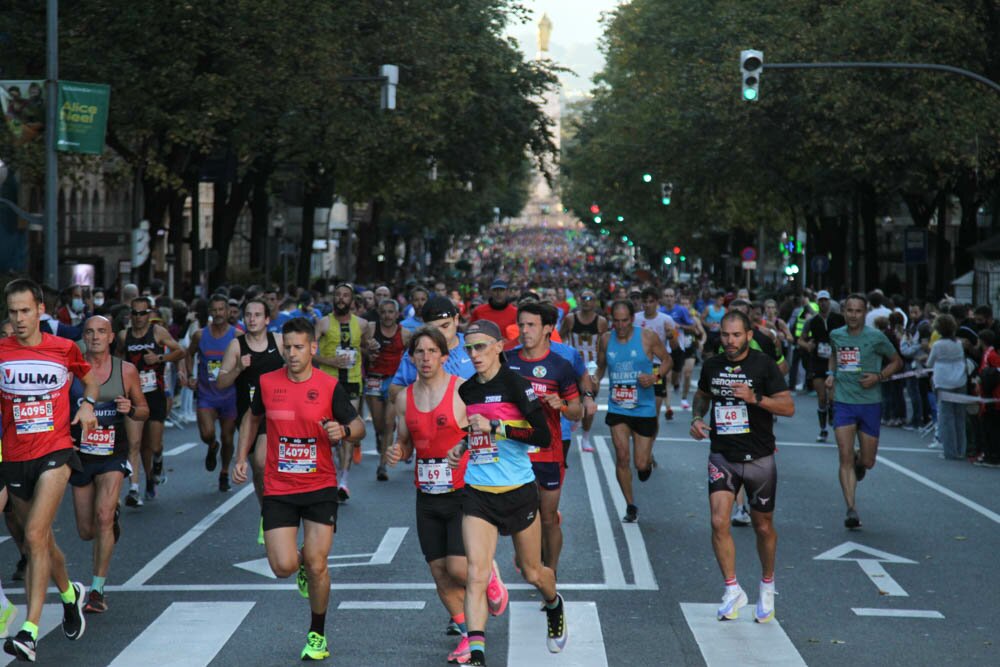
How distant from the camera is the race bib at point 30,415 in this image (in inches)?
355

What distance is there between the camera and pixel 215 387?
15.6 metres

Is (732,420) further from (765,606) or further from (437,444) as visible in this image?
(437,444)

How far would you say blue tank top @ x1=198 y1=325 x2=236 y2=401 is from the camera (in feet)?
51.2

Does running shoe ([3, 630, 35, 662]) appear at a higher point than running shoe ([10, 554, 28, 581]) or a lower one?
higher

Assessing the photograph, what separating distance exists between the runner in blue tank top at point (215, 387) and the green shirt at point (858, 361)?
552cm

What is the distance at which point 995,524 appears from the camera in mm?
14266

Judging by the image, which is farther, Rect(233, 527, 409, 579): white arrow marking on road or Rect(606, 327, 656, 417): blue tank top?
Rect(606, 327, 656, 417): blue tank top

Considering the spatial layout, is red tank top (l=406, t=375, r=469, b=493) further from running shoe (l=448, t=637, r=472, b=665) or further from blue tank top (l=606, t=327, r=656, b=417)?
blue tank top (l=606, t=327, r=656, b=417)

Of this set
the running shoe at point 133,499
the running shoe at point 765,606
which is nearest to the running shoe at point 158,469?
the running shoe at point 133,499

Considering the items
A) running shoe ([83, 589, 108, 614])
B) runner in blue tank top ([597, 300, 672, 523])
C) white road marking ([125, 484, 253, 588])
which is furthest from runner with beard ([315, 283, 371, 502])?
running shoe ([83, 589, 108, 614])

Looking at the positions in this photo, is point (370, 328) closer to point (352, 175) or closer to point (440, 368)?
point (440, 368)

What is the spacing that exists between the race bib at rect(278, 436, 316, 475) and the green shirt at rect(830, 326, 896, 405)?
6.19 meters

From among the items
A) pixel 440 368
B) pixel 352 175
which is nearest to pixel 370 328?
pixel 440 368

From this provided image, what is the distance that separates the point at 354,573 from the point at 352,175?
3039 cm
